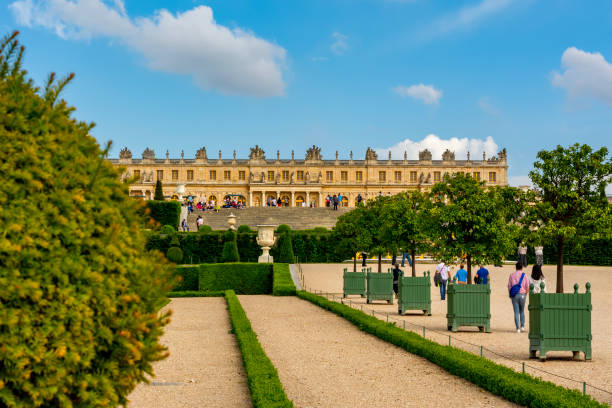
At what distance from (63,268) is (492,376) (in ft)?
12.8

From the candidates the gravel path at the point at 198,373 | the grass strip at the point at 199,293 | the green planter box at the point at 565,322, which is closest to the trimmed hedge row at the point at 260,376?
the gravel path at the point at 198,373

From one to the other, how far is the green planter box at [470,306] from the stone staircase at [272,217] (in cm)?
2908

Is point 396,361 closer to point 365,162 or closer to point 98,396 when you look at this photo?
point 98,396

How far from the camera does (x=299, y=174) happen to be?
229ft

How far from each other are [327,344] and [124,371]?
207 inches

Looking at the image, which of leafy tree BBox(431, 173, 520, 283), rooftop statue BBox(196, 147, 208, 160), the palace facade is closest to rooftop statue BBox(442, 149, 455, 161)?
the palace facade

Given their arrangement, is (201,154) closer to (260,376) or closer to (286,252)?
(286,252)

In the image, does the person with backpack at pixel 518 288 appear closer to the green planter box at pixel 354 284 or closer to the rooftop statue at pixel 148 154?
the green planter box at pixel 354 284

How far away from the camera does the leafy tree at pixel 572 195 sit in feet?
57.1

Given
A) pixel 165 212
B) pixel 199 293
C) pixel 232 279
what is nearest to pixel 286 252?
pixel 232 279

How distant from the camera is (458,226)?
39.9ft

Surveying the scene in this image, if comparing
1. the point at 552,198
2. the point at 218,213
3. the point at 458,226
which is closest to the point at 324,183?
the point at 218,213

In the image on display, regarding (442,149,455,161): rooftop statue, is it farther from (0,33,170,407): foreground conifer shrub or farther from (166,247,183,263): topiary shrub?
(0,33,170,407): foreground conifer shrub

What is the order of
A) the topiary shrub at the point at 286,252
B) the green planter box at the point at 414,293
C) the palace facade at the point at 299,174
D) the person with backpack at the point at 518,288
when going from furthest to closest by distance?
the palace facade at the point at 299,174 < the topiary shrub at the point at 286,252 < the green planter box at the point at 414,293 < the person with backpack at the point at 518,288
